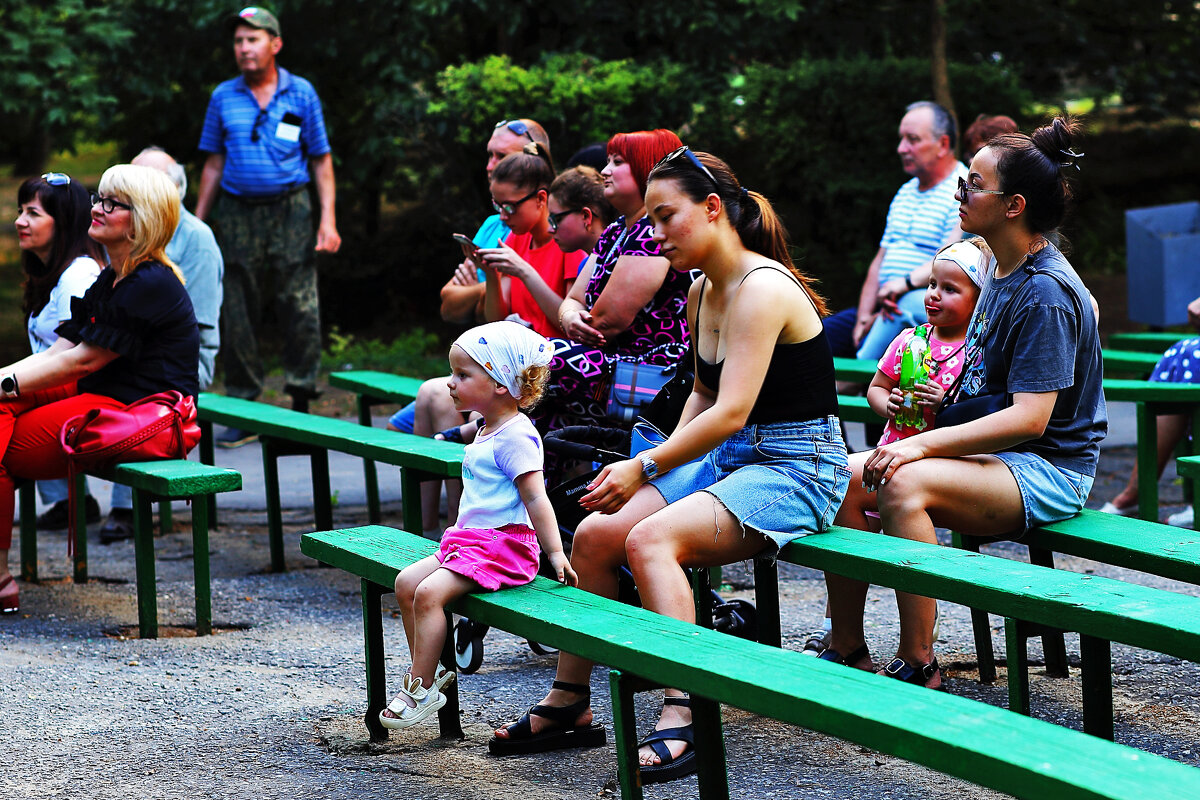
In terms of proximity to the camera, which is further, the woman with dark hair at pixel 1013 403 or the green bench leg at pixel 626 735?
the woman with dark hair at pixel 1013 403

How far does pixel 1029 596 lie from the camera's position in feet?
10.5

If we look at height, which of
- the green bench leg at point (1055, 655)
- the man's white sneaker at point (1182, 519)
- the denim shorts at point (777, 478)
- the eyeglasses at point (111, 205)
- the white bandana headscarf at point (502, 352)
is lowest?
the green bench leg at point (1055, 655)

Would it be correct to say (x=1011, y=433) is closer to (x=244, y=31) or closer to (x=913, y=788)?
(x=913, y=788)

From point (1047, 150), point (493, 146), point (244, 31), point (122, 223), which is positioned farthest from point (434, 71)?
point (1047, 150)

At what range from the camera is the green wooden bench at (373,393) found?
21.4 ft

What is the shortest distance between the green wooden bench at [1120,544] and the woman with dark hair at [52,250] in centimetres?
371

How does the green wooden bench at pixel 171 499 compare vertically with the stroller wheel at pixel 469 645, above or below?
above

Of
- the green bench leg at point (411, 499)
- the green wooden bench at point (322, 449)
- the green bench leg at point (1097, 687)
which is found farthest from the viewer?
the green bench leg at point (411, 499)

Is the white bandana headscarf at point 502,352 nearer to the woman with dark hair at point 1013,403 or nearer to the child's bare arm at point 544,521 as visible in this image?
the child's bare arm at point 544,521

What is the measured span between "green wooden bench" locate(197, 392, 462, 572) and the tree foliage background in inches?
197

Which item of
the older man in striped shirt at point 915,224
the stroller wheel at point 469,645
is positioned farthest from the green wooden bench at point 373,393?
the older man in striped shirt at point 915,224

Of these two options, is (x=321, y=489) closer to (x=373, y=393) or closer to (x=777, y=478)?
(x=373, y=393)

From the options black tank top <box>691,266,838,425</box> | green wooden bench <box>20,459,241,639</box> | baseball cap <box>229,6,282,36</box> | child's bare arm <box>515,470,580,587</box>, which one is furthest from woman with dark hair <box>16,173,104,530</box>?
black tank top <box>691,266,838,425</box>

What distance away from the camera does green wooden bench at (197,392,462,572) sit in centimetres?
508
